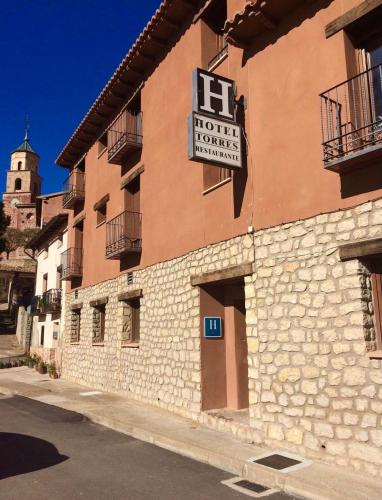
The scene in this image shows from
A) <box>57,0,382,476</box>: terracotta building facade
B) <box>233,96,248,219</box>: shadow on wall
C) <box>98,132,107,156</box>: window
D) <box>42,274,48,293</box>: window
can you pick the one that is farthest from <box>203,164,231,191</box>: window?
<box>42,274,48,293</box>: window

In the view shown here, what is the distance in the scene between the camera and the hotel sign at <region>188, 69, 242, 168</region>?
786 cm

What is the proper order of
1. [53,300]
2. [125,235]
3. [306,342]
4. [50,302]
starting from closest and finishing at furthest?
[306,342]
[125,235]
[53,300]
[50,302]

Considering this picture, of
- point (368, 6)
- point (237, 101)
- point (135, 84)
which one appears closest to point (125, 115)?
point (135, 84)

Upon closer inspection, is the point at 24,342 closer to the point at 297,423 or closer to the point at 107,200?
the point at 107,200

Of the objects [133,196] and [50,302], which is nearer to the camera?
[133,196]

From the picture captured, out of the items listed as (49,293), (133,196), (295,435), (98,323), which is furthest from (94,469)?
(49,293)

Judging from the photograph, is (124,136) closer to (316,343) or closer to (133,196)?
(133,196)

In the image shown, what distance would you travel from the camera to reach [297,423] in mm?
6875

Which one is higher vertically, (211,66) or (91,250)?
(211,66)

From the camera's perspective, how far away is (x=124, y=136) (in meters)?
13.2

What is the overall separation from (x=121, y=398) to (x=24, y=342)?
730 inches

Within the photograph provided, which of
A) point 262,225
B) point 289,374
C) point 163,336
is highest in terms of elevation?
point 262,225

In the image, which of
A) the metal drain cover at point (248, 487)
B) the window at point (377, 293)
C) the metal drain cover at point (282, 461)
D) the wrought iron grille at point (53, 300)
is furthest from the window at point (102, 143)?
the metal drain cover at point (248, 487)

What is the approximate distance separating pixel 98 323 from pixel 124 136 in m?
6.56
